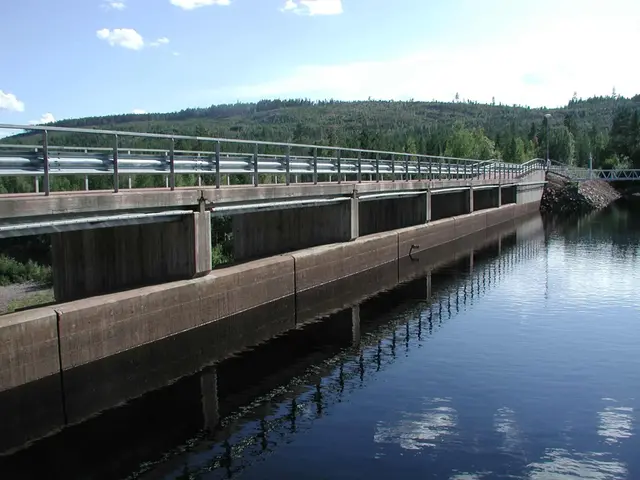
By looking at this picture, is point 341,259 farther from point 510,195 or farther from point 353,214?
point 510,195

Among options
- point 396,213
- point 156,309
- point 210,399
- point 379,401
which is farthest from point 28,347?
point 396,213

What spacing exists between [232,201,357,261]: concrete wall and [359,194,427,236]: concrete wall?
31.0 ft

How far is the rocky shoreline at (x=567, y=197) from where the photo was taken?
76312mm

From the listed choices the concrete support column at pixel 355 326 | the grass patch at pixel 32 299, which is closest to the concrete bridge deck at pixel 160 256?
the concrete support column at pixel 355 326

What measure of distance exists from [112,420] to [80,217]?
4100 millimetres

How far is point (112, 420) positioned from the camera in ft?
36.3

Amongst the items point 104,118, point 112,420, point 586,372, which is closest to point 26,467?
point 112,420

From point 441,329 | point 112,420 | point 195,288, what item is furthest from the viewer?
point 441,329

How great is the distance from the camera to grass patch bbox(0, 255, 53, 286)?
5603 cm

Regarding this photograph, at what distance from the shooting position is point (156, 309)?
14.7m

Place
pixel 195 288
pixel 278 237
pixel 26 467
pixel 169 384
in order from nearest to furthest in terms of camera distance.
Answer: pixel 26 467
pixel 169 384
pixel 195 288
pixel 278 237

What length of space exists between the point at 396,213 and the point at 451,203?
1131 centimetres

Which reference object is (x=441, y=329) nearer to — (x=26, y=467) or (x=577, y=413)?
(x=577, y=413)

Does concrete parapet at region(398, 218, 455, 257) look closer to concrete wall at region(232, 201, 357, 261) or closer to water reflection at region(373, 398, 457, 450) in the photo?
concrete wall at region(232, 201, 357, 261)
